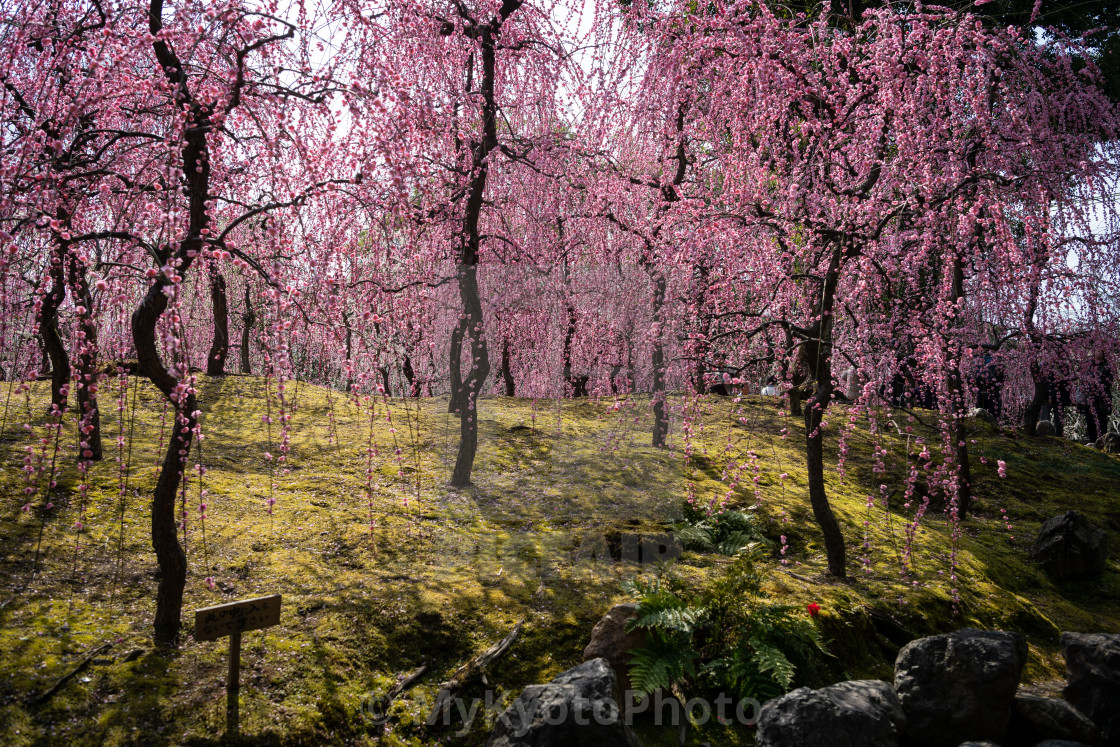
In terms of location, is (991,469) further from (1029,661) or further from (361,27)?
(361,27)

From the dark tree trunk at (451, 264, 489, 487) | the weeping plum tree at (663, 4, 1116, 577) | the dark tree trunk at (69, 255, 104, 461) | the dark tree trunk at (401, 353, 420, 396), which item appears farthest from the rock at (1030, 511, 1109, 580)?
the dark tree trunk at (69, 255, 104, 461)

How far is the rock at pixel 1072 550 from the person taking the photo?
7.18 m

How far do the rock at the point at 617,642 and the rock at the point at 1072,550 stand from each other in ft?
18.7

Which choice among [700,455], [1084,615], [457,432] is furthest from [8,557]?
[1084,615]

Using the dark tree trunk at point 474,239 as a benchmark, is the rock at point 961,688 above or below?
below

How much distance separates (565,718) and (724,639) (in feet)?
5.43

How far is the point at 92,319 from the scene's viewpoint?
3.65m

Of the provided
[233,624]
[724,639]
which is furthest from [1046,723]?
[233,624]

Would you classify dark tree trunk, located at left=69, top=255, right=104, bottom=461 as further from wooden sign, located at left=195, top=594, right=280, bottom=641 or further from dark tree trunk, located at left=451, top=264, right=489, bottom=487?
dark tree trunk, located at left=451, top=264, right=489, bottom=487

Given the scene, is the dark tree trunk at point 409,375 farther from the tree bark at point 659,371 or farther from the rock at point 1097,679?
the rock at point 1097,679

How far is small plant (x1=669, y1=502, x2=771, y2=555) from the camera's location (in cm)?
638

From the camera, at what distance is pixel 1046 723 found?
166 inches

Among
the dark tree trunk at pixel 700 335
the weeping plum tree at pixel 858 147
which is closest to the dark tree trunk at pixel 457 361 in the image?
Answer: the dark tree trunk at pixel 700 335

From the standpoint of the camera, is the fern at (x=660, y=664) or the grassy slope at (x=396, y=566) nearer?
the grassy slope at (x=396, y=566)
